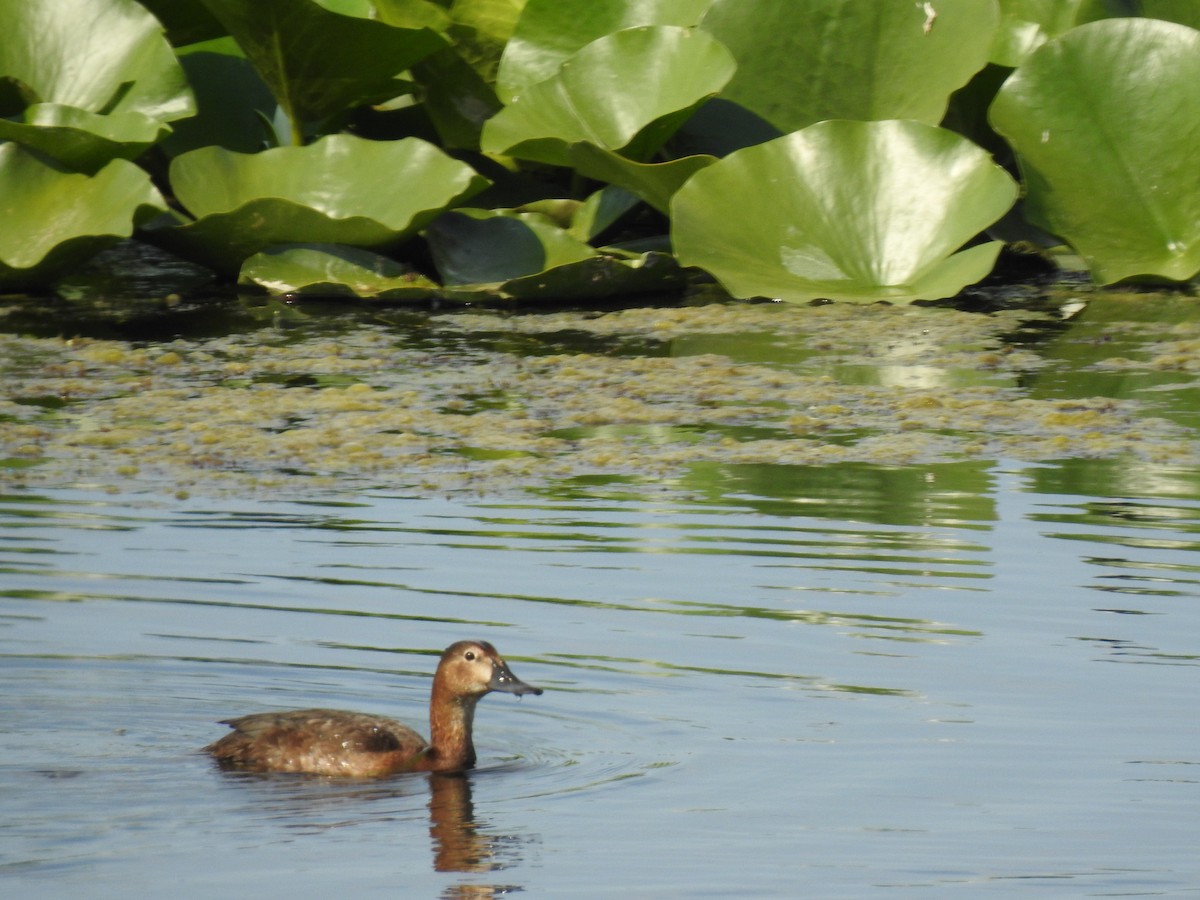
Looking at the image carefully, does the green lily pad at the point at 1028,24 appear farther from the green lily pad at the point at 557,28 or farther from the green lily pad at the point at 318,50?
the green lily pad at the point at 318,50

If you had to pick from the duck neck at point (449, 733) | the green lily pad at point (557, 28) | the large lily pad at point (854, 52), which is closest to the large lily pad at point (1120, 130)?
the large lily pad at point (854, 52)

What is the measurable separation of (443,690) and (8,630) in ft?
4.07

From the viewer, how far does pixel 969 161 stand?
9.11 meters

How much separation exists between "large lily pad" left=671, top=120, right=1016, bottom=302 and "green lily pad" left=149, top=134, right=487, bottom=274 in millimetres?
1158

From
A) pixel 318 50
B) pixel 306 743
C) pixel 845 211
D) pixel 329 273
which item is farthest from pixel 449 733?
pixel 318 50

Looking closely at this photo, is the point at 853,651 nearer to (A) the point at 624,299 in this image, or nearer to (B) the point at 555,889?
(B) the point at 555,889

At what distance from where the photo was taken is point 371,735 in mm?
4484

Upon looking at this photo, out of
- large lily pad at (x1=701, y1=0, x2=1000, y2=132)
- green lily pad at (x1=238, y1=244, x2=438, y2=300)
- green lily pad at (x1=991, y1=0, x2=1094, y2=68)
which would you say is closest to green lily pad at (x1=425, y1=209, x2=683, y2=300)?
green lily pad at (x1=238, y1=244, x2=438, y2=300)

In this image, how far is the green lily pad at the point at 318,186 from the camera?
30.2 feet

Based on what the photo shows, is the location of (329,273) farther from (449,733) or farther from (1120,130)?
(449,733)

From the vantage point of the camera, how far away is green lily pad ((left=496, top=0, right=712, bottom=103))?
32.3 ft

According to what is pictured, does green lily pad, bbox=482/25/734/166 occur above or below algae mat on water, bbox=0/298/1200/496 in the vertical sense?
above

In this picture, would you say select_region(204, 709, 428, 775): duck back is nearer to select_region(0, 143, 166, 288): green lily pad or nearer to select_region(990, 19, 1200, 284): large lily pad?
select_region(0, 143, 166, 288): green lily pad

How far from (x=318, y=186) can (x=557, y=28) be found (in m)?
1.44
